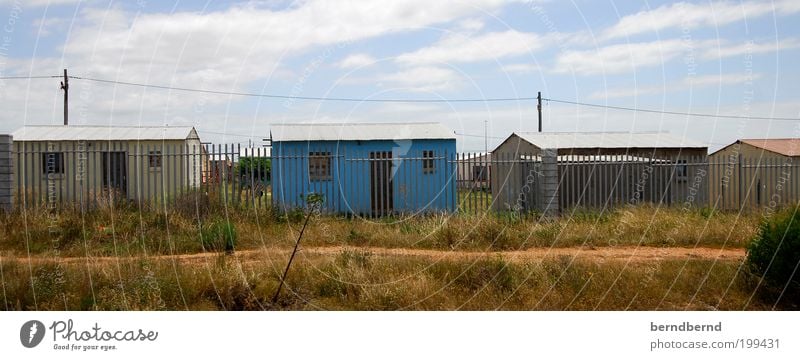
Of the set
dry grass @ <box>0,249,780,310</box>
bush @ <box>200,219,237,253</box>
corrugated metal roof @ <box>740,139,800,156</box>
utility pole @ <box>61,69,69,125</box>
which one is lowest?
dry grass @ <box>0,249,780,310</box>

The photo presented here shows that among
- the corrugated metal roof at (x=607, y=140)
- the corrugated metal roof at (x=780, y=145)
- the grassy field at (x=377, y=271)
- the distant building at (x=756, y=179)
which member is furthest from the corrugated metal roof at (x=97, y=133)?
the corrugated metal roof at (x=780, y=145)

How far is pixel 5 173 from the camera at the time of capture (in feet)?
53.2

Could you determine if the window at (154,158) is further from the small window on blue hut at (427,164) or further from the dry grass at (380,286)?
the small window on blue hut at (427,164)

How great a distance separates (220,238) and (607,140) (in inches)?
632

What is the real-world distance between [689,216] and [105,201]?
1464 centimetres

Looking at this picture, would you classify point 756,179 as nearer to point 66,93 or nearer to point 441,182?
point 441,182

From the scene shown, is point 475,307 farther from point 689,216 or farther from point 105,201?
point 105,201

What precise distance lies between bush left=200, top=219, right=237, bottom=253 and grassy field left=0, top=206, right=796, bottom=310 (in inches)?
6.3

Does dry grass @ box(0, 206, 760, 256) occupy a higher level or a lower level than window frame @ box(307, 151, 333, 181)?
lower

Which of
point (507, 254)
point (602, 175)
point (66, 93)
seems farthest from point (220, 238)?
point (66, 93)

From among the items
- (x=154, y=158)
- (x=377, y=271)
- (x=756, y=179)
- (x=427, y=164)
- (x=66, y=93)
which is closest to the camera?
(x=377, y=271)
